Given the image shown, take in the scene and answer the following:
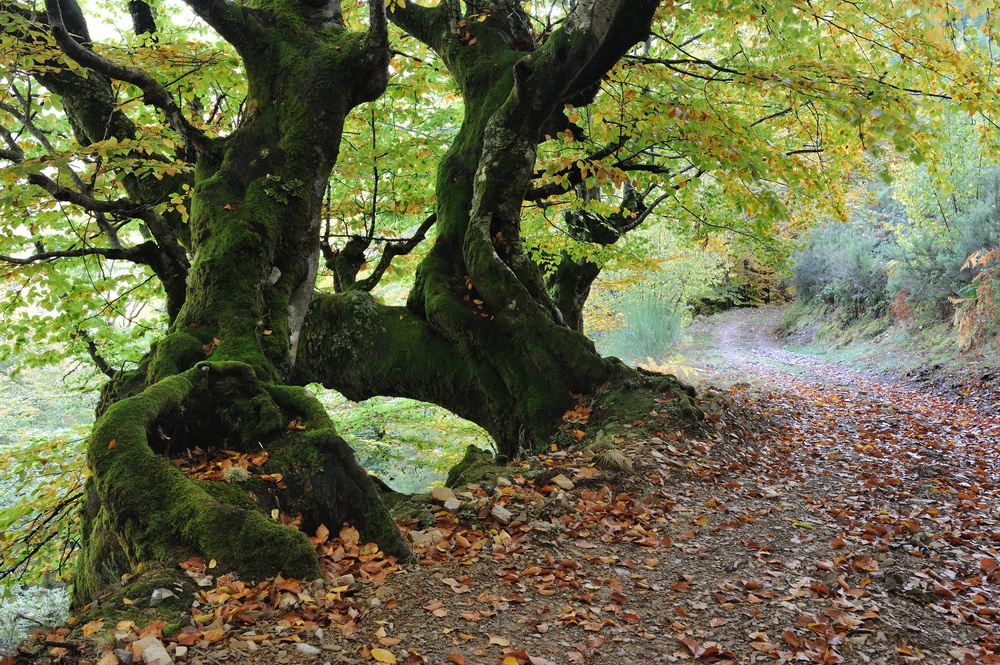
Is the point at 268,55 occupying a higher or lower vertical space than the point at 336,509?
higher

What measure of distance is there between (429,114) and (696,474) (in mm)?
7404

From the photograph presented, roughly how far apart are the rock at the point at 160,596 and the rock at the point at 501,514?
2.01m

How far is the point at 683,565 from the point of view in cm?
376

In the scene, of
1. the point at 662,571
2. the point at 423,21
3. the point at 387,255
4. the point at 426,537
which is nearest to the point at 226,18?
the point at 423,21

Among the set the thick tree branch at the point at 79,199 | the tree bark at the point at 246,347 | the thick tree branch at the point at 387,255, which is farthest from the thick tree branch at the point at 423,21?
the thick tree branch at the point at 79,199

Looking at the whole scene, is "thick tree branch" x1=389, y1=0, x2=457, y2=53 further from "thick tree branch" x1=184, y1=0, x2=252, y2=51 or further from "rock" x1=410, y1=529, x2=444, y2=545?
"rock" x1=410, y1=529, x2=444, y2=545

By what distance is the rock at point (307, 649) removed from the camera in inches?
95.2

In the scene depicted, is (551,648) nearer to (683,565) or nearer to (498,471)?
(683,565)

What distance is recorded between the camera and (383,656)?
2.46 m

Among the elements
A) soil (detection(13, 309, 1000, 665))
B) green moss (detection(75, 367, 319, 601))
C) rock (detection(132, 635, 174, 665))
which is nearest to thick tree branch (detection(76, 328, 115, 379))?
green moss (detection(75, 367, 319, 601))

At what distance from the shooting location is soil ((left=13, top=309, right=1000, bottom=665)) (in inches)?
106

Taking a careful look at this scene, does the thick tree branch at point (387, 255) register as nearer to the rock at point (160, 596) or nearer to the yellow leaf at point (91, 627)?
the rock at point (160, 596)

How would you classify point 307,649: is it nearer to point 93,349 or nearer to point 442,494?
point 442,494

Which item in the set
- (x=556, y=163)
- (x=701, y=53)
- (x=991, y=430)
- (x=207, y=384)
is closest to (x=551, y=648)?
(x=207, y=384)
